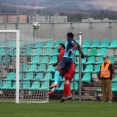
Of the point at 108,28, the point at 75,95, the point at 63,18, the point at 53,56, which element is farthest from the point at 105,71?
the point at 63,18

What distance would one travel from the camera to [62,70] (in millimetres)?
18047

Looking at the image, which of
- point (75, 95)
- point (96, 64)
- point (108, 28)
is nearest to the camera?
point (75, 95)

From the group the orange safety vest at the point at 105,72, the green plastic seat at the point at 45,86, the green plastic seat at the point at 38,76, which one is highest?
the orange safety vest at the point at 105,72

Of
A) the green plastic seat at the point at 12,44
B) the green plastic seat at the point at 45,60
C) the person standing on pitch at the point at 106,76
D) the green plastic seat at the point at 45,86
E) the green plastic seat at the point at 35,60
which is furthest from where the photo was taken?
the person standing on pitch at the point at 106,76

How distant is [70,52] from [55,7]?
1475cm

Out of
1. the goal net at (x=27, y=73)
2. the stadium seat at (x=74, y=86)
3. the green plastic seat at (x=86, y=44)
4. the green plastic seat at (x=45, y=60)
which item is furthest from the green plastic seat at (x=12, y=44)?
the green plastic seat at (x=86, y=44)

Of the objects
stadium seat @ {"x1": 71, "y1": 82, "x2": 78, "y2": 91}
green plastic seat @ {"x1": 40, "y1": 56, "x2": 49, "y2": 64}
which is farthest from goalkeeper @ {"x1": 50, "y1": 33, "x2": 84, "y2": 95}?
stadium seat @ {"x1": 71, "y1": 82, "x2": 78, "y2": 91}

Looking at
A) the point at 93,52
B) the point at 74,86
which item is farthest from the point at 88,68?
the point at 74,86

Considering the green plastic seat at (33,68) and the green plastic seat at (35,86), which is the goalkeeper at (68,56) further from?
the green plastic seat at (33,68)

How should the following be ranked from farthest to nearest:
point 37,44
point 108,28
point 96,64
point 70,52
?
point 108,28
point 96,64
point 37,44
point 70,52

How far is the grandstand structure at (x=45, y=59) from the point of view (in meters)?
20.0

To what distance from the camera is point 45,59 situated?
2083 centimetres

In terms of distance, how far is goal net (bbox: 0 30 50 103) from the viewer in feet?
64.5

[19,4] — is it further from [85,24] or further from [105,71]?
[105,71]
